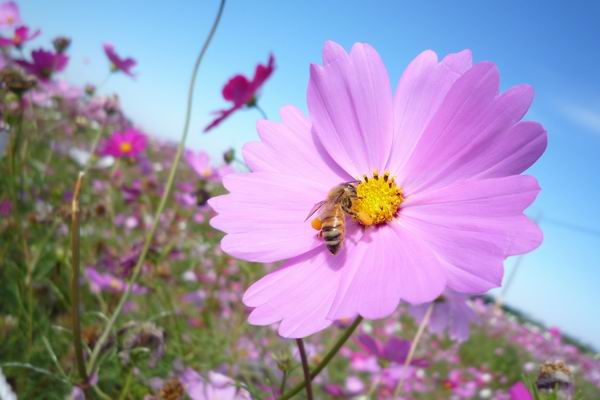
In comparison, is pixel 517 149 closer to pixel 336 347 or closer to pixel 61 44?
pixel 336 347

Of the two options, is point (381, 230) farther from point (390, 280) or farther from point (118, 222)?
point (118, 222)

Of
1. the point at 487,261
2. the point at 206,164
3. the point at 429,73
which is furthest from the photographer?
the point at 206,164

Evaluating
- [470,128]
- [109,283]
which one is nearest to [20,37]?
[109,283]

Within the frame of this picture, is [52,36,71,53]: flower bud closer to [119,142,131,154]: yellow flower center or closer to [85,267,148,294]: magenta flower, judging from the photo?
[119,142,131,154]: yellow flower center

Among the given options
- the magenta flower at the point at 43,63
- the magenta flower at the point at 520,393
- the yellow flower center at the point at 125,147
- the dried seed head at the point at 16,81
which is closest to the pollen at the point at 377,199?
the magenta flower at the point at 520,393

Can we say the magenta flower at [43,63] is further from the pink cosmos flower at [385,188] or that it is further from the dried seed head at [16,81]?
the pink cosmos flower at [385,188]

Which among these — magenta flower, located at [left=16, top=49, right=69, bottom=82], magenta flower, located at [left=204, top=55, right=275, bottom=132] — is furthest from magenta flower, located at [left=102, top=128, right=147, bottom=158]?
magenta flower, located at [left=204, top=55, right=275, bottom=132]

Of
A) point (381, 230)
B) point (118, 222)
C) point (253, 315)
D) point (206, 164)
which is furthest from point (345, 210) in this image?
point (118, 222)
